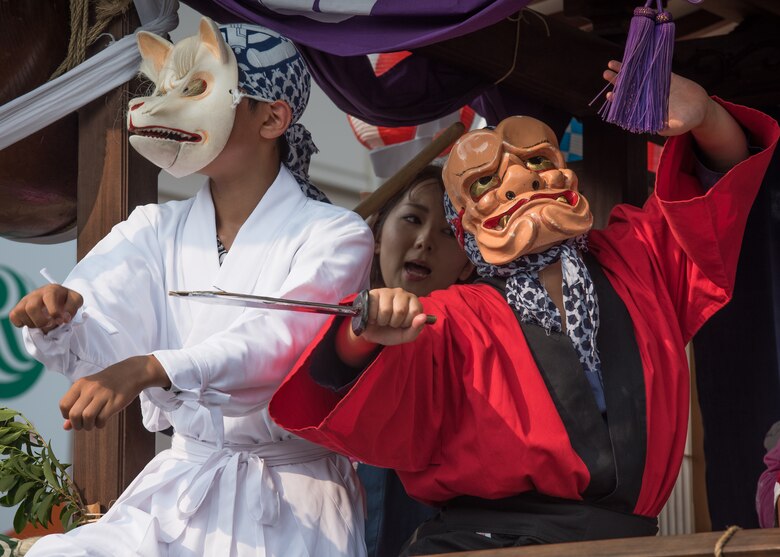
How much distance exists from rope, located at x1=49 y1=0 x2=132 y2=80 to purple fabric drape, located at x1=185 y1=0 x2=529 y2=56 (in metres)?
0.28

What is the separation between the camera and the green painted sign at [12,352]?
4652 millimetres

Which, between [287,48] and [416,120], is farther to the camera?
[416,120]

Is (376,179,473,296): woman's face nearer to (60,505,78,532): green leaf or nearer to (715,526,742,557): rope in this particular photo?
(60,505,78,532): green leaf

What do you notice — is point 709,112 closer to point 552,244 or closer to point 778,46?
point 552,244

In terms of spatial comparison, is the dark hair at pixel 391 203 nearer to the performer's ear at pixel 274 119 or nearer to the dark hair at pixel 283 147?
the dark hair at pixel 283 147

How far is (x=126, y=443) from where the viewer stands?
2717 millimetres

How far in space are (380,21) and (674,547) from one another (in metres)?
1.41

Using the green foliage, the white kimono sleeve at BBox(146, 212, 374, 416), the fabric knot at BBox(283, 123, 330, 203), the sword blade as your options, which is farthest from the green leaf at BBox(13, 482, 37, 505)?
the fabric knot at BBox(283, 123, 330, 203)

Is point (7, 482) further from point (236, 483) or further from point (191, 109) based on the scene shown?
point (191, 109)

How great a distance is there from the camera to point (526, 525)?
2.42 metres

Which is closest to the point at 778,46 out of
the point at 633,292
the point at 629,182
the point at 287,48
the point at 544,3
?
the point at 629,182

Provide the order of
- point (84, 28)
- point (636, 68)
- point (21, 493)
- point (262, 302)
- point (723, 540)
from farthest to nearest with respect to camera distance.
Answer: point (84, 28) → point (21, 493) → point (636, 68) → point (262, 302) → point (723, 540)

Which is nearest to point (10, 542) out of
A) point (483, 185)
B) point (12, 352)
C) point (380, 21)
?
point (483, 185)

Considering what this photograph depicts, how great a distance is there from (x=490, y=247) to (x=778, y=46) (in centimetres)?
163
